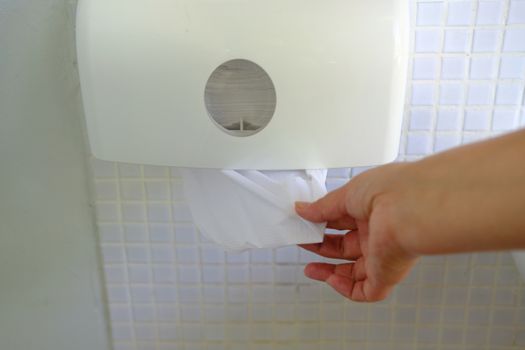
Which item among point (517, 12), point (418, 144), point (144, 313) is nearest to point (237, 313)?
point (144, 313)

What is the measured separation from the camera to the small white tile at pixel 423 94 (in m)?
0.63

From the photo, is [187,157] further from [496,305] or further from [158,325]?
[496,305]

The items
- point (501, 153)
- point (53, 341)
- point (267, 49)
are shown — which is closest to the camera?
point (501, 153)

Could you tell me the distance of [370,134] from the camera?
44 cm

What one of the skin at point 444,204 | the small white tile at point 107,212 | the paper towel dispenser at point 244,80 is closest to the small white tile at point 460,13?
the paper towel dispenser at point 244,80

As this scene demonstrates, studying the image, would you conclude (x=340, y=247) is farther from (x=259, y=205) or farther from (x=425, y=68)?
(x=425, y=68)

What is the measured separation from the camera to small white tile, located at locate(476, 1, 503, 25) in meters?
0.60

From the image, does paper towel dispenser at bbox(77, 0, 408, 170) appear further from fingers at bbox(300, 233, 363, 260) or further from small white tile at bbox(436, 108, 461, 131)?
small white tile at bbox(436, 108, 461, 131)

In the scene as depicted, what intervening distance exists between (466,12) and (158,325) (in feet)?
2.06

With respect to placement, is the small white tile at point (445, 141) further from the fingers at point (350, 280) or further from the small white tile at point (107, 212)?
the small white tile at point (107, 212)

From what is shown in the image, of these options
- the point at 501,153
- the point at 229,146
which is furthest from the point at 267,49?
the point at 501,153

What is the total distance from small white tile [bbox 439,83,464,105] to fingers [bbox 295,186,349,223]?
27 cm

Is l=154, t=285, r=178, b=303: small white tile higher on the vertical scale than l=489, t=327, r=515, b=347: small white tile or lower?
higher

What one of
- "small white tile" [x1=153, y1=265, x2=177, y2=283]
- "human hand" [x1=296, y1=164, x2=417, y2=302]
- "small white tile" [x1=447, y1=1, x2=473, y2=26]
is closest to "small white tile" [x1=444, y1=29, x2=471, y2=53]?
"small white tile" [x1=447, y1=1, x2=473, y2=26]
